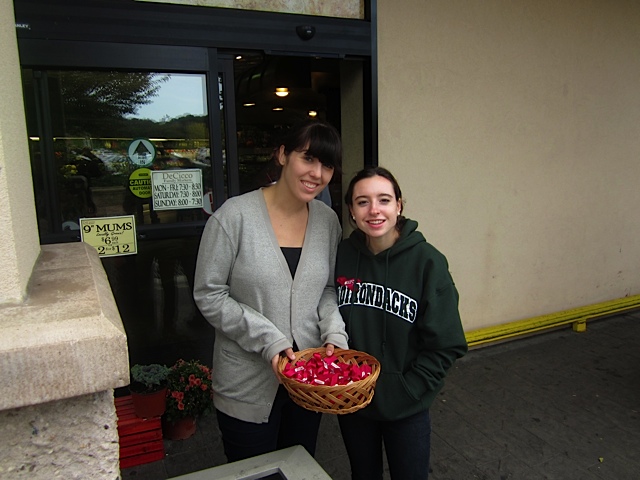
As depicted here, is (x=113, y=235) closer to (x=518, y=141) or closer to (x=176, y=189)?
(x=176, y=189)

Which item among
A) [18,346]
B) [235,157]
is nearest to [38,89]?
[235,157]

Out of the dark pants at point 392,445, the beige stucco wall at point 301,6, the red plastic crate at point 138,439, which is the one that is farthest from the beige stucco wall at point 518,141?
Result: the red plastic crate at point 138,439

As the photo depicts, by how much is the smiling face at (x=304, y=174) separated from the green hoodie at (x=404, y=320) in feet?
1.16

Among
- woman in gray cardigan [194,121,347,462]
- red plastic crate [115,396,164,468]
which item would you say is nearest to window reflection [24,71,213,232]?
red plastic crate [115,396,164,468]

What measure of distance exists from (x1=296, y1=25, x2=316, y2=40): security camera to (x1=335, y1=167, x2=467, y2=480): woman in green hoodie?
1.72 metres

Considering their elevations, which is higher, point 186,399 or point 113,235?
point 113,235

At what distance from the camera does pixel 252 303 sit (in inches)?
74.5

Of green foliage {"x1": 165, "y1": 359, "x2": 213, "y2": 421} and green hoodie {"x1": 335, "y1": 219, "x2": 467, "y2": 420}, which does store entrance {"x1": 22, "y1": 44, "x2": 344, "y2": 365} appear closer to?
green foliage {"x1": 165, "y1": 359, "x2": 213, "y2": 421}

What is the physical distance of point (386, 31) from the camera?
3.96 m

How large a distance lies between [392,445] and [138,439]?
1779mm

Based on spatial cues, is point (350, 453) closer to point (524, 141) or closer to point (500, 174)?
point (500, 174)

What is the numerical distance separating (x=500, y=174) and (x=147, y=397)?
3667mm

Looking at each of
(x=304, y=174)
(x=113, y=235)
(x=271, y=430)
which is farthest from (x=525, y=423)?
A: (x=113, y=235)

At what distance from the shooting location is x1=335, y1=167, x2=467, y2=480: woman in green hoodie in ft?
6.16
